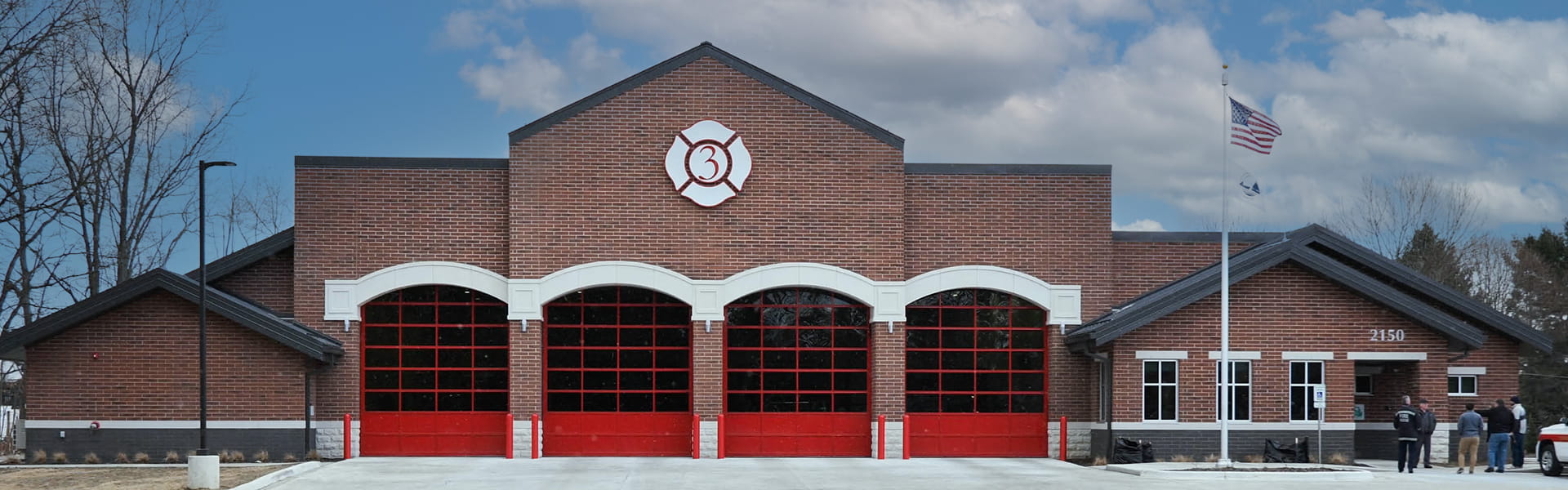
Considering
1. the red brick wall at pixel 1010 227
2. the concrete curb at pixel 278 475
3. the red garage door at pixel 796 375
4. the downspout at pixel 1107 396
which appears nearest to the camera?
the concrete curb at pixel 278 475

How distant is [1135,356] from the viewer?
92.2 ft

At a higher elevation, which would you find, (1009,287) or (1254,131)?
(1254,131)

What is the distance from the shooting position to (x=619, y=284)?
2914 cm

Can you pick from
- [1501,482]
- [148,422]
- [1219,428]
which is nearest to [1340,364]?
[1219,428]

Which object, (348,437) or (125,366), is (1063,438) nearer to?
(348,437)

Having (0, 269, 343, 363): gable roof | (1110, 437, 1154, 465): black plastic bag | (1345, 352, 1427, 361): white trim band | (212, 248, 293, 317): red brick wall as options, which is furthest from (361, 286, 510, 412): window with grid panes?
(1345, 352, 1427, 361): white trim band

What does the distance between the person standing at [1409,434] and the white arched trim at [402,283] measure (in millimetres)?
16974

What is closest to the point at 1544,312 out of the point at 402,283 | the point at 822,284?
the point at 822,284

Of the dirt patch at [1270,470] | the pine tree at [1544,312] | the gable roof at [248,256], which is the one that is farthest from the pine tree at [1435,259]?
the gable roof at [248,256]

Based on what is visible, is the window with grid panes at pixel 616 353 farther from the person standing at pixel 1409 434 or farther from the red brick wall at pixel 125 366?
the person standing at pixel 1409 434

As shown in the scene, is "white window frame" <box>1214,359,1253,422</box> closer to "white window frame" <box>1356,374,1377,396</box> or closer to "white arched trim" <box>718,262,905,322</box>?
"white window frame" <box>1356,374,1377,396</box>

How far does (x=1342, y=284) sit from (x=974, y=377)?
289 inches

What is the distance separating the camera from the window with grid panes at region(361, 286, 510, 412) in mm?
29422

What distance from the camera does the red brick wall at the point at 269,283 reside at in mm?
29656
